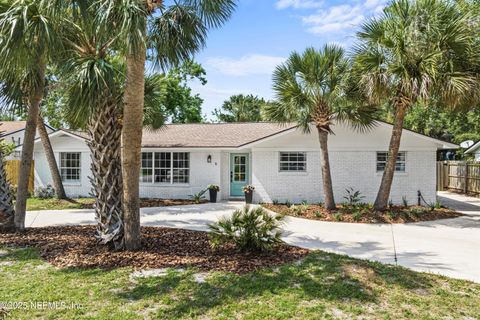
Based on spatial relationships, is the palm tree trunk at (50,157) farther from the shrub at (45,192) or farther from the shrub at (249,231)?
the shrub at (249,231)

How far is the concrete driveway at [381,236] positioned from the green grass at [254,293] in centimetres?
97

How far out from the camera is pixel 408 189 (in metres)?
15.7

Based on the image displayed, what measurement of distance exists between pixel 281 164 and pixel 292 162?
1.67 ft

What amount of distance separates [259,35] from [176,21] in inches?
189

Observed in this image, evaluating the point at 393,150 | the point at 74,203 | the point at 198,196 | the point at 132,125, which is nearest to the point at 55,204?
the point at 74,203

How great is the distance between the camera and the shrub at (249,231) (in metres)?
7.14

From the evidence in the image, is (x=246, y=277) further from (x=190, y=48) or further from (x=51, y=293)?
(x=190, y=48)

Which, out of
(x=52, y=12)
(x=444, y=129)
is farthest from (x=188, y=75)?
(x=52, y=12)

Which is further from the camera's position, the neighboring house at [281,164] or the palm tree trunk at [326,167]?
the neighboring house at [281,164]

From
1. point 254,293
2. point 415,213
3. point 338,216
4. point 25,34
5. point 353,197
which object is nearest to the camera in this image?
point 254,293

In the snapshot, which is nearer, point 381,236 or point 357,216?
point 381,236

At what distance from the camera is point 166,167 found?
17.8m

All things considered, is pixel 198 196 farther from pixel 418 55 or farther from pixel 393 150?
pixel 418 55

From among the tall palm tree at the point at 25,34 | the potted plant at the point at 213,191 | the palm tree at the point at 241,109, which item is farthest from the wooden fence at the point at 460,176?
the palm tree at the point at 241,109
